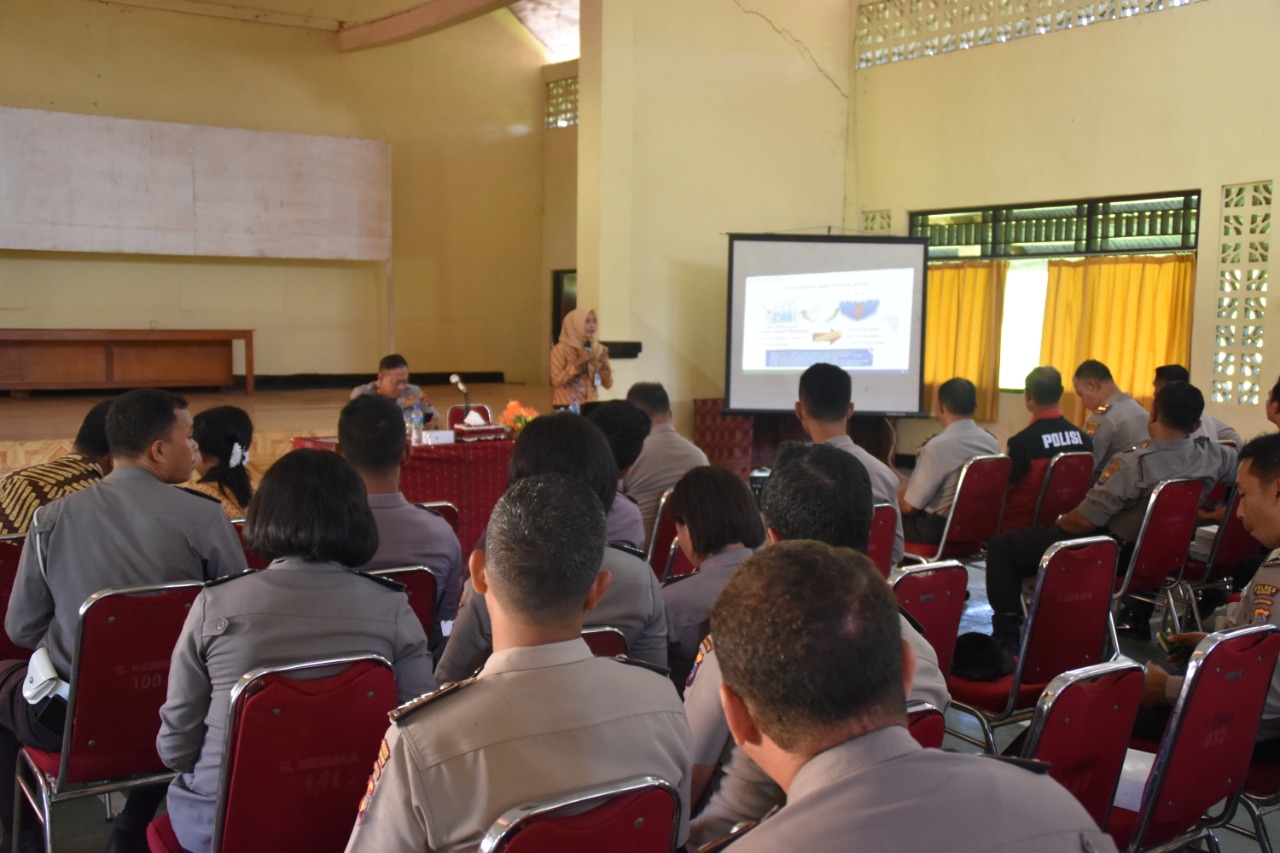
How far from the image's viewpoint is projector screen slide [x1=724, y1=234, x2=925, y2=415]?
8.29m

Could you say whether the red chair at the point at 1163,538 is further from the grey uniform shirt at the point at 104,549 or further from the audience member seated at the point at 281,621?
the grey uniform shirt at the point at 104,549

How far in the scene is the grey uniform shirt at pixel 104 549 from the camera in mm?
2338

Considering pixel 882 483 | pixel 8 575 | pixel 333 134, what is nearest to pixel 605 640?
pixel 8 575

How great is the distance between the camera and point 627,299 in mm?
8352

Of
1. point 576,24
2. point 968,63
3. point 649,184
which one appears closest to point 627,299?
point 649,184

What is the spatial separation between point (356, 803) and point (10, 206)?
10389 mm

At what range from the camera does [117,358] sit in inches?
420

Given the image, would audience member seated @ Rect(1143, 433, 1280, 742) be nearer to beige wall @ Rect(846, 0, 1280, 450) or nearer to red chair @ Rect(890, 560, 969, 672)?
red chair @ Rect(890, 560, 969, 672)

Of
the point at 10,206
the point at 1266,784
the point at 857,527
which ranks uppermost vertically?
the point at 10,206

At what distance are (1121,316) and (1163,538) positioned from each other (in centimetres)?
461

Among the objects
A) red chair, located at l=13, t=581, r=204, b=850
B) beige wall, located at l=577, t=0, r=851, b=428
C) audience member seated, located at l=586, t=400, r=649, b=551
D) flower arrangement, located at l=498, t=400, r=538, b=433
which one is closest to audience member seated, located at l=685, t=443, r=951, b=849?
red chair, located at l=13, t=581, r=204, b=850

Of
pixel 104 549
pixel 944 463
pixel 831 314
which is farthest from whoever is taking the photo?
pixel 831 314

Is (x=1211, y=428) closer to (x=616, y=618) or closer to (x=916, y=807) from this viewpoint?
(x=616, y=618)

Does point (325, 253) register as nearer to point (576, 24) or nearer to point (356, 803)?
point (576, 24)
